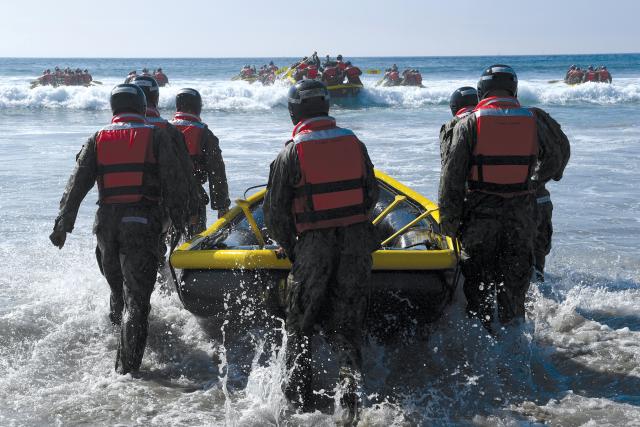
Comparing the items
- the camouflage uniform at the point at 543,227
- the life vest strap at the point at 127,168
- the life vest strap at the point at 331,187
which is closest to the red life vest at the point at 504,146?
the life vest strap at the point at 331,187

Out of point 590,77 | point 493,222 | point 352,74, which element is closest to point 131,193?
point 493,222

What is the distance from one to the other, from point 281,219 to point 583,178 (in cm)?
895

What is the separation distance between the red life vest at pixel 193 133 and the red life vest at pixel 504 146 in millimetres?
2557

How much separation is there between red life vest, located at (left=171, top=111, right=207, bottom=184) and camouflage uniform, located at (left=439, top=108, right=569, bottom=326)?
239cm

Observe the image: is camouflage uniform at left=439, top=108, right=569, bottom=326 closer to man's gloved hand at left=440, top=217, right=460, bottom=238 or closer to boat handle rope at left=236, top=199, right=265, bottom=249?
man's gloved hand at left=440, top=217, right=460, bottom=238

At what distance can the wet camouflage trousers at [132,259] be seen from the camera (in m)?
4.34

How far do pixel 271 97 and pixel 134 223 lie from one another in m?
25.6

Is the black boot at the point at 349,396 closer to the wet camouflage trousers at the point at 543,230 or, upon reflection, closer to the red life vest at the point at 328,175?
the red life vest at the point at 328,175

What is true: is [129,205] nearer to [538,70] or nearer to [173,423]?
[173,423]

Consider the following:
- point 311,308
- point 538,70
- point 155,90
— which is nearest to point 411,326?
point 311,308

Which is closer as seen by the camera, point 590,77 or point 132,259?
point 132,259

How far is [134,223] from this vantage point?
14.2 feet

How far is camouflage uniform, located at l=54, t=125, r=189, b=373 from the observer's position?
14.2 feet

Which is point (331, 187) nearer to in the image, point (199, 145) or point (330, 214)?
point (330, 214)
